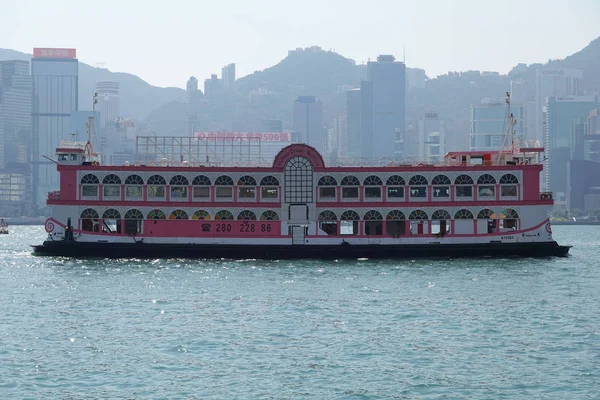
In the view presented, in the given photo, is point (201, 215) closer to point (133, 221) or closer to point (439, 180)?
point (133, 221)

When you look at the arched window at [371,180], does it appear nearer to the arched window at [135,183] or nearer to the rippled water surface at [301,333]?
the rippled water surface at [301,333]

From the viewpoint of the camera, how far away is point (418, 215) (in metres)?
71.0

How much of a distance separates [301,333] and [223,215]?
32.0 metres

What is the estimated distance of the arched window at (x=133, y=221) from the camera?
71750 millimetres

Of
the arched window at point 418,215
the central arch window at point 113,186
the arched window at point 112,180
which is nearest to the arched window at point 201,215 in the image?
the central arch window at point 113,186

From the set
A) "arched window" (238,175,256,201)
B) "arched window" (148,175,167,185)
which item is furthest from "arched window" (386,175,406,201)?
"arched window" (148,175,167,185)

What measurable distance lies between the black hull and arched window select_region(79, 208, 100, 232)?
1.99 metres

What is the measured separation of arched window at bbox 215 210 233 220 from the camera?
71.4m

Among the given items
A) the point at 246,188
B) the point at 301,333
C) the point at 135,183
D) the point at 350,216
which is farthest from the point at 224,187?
the point at 301,333

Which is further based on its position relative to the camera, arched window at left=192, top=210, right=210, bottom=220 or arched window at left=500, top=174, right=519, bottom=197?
arched window at left=192, top=210, right=210, bottom=220

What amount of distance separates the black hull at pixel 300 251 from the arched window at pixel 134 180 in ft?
15.2

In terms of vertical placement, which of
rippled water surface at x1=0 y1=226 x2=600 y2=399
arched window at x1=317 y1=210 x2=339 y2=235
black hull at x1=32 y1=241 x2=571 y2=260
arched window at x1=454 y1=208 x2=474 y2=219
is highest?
arched window at x1=454 y1=208 x2=474 y2=219

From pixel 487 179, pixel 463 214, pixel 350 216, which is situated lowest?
pixel 350 216

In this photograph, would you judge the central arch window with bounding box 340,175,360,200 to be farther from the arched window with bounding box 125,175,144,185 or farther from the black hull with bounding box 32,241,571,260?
the arched window with bounding box 125,175,144,185
